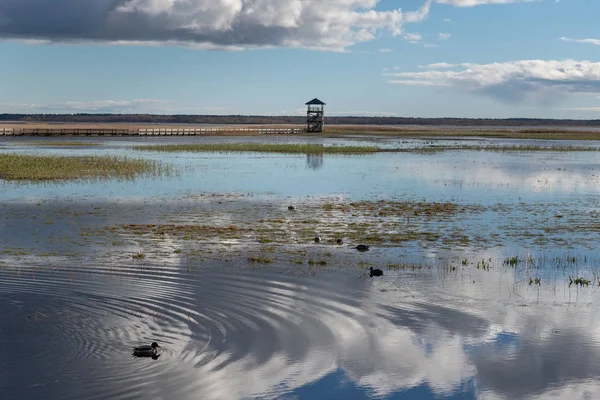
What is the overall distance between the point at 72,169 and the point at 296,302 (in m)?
31.6

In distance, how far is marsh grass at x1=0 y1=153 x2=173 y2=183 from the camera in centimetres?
3716

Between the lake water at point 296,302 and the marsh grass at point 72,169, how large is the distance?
388 inches

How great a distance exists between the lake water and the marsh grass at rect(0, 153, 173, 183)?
388 inches

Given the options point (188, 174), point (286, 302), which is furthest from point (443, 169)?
point (286, 302)

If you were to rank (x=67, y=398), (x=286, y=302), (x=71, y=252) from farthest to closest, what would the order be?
(x=71, y=252) → (x=286, y=302) → (x=67, y=398)

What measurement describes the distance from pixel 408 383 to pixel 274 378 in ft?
6.32

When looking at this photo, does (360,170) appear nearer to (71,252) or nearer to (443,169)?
(443,169)

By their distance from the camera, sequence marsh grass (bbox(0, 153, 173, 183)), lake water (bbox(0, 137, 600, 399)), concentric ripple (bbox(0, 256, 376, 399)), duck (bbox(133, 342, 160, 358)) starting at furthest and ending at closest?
marsh grass (bbox(0, 153, 173, 183)) → duck (bbox(133, 342, 160, 358)) → lake water (bbox(0, 137, 600, 399)) → concentric ripple (bbox(0, 256, 376, 399))

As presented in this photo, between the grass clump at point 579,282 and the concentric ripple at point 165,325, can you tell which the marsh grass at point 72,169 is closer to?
the concentric ripple at point 165,325

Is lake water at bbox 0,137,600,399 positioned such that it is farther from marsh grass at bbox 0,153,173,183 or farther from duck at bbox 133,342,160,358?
marsh grass at bbox 0,153,173,183

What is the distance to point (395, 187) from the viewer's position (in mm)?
34875

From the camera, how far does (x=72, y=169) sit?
41531 mm

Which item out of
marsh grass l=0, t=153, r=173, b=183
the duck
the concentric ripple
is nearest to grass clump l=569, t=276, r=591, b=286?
the concentric ripple

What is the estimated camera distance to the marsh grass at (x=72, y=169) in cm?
3716
